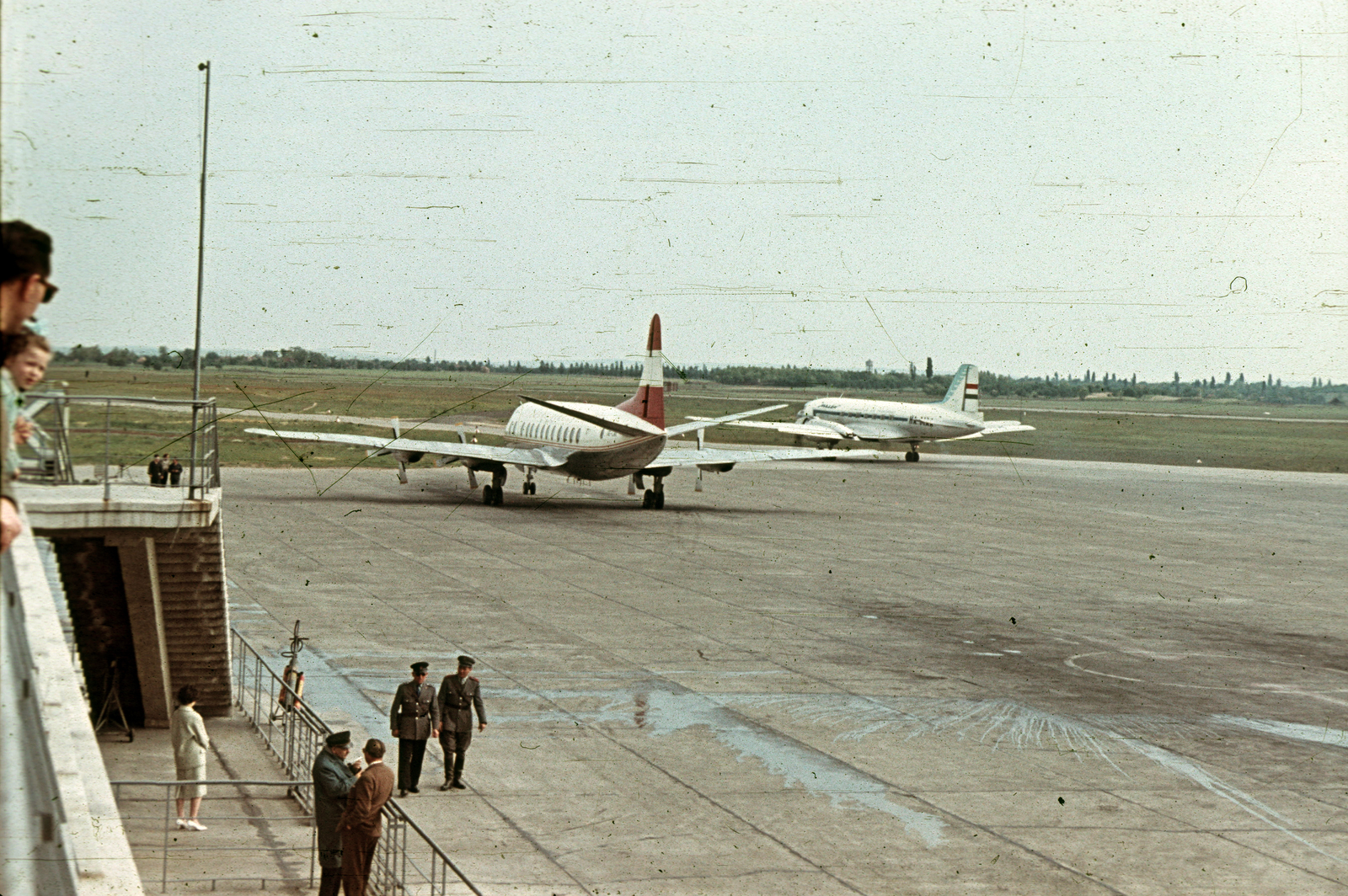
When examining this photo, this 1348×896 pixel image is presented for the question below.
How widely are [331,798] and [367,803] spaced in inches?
34.0

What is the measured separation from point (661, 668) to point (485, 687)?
3.56m

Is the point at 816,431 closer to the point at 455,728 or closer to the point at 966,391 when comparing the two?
the point at 966,391

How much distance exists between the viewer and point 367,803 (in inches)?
510

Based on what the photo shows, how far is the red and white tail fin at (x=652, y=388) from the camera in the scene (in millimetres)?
49625

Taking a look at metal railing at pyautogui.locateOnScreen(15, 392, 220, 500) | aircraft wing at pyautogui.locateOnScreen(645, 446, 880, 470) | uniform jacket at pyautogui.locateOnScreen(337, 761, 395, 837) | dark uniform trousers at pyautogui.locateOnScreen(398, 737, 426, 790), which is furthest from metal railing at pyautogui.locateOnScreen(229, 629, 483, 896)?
aircraft wing at pyautogui.locateOnScreen(645, 446, 880, 470)

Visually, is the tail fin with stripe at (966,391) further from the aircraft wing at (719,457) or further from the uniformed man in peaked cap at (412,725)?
the uniformed man in peaked cap at (412,725)

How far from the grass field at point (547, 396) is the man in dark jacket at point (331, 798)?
149 inches

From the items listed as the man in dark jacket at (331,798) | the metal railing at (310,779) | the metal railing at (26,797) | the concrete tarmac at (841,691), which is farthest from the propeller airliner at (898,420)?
the metal railing at (26,797)

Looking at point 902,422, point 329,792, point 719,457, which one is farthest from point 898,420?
point 329,792

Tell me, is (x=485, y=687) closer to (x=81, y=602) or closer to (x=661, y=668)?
(x=661, y=668)

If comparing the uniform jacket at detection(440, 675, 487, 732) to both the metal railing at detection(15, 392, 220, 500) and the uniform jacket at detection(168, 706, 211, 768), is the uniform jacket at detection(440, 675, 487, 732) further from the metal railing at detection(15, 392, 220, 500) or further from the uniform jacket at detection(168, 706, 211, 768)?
the metal railing at detection(15, 392, 220, 500)

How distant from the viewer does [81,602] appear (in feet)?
58.2

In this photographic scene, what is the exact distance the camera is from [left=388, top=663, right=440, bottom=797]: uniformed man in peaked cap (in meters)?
17.0

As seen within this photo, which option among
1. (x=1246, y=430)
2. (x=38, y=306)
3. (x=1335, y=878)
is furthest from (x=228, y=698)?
(x=1246, y=430)
